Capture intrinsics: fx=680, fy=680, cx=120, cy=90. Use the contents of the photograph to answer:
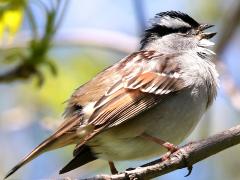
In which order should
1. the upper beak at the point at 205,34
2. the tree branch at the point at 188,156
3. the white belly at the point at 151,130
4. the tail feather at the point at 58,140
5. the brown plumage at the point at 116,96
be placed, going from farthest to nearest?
the upper beak at the point at 205,34, the white belly at the point at 151,130, the brown plumage at the point at 116,96, the tail feather at the point at 58,140, the tree branch at the point at 188,156

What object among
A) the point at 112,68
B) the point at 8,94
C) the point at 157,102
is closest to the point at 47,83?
the point at 8,94

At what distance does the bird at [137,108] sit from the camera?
14.5ft

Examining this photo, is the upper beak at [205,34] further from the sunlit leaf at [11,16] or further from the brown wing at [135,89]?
the sunlit leaf at [11,16]

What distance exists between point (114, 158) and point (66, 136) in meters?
0.43

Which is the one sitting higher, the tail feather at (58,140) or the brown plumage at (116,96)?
the brown plumage at (116,96)

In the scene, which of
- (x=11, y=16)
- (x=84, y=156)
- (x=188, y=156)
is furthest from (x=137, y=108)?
(x=11, y=16)

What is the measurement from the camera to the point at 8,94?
731 cm

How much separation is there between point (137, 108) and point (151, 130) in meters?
0.18

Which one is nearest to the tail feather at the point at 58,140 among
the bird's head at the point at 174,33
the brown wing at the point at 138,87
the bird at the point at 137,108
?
the bird at the point at 137,108

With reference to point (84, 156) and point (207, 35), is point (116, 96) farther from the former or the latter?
point (207, 35)

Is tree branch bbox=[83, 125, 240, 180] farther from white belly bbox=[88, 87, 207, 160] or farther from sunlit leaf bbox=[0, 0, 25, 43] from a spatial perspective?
sunlit leaf bbox=[0, 0, 25, 43]

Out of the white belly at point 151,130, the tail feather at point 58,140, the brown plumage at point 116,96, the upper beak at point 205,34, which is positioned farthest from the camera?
the upper beak at point 205,34

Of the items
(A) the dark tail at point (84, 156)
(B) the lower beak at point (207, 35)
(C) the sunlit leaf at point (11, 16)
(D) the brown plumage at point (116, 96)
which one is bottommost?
(A) the dark tail at point (84, 156)

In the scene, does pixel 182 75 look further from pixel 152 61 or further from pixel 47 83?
pixel 47 83
